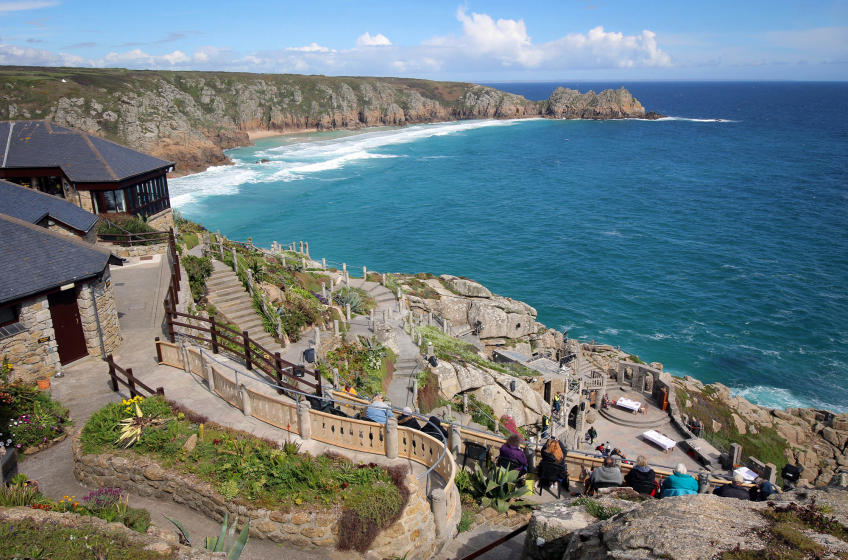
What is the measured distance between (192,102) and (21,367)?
122 meters

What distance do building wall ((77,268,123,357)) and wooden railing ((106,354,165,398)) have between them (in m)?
1.83

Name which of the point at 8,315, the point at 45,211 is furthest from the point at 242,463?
the point at 45,211

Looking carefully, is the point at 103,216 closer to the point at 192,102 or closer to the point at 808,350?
the point at 808,350

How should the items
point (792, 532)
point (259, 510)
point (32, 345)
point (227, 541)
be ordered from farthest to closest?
point (32, 345) → point (259, 510) → point (227, 541) → point (792, 532)

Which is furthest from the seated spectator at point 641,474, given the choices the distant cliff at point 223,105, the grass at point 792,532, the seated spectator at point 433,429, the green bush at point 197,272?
the distant cliff at point 223,105

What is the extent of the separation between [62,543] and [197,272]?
14.3m

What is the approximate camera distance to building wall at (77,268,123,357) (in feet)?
50.6

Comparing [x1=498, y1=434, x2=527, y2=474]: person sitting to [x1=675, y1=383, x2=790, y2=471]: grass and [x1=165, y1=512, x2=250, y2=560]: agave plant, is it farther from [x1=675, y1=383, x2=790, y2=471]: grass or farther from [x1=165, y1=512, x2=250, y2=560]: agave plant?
[x1=675, y1=383, x2=790, y2=471]: grass

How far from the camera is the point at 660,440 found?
24.3 meters

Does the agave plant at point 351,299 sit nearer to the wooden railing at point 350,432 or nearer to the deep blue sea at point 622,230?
the wooden railing at point 350,432

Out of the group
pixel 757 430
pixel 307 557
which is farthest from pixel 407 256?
pixel 307 557

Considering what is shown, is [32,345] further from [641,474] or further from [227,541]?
[641,474]

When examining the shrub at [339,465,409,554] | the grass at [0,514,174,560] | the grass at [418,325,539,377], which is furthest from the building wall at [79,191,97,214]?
the shrub at [339,465,409,554]

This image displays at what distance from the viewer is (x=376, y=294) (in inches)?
1135
